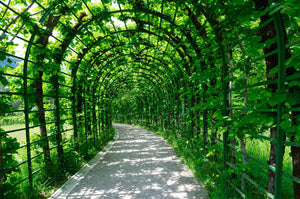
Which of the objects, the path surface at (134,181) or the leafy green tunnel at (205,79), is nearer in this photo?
the leafy green tunnel at (205,79)

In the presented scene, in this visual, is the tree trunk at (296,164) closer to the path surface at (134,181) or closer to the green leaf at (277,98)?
the green leaf at (277,98)

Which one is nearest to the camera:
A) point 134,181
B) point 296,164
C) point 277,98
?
point 277,98

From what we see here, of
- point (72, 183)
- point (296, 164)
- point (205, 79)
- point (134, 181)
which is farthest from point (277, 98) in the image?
point (72, 183)

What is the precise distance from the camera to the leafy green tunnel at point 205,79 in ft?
5.69

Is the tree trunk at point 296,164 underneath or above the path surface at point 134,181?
above

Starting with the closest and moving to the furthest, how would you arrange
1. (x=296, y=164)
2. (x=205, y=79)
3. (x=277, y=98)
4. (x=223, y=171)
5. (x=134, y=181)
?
(x=277, y=98)
(x=296, y=164)
(x=223, y=171)
(x=205, y=79)
(x=134, y=181)

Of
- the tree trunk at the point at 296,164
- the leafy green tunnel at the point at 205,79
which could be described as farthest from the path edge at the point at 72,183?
the tree trunk at the point at 296,164

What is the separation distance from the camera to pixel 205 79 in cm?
307

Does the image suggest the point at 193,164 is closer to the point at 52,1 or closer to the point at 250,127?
the point at 250,127

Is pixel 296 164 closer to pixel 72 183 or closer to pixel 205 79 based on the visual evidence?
pixel 205 79

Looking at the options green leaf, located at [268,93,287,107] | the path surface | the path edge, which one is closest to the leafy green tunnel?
green leaf, located at [268,93,287,107]

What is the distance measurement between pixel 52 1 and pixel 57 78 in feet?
5.87

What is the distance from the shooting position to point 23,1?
3232 millimetres

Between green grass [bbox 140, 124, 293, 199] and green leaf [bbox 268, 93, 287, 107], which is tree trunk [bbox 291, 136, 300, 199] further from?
green leaf [bbox 268, 93, 287, 107]
